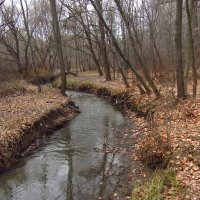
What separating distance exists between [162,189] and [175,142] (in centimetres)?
244

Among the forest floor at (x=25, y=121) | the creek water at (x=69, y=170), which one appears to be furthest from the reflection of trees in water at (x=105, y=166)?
the forest floor at (x=25, y=121)

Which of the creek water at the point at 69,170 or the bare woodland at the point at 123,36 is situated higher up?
the bare woodland at the point at 123,36

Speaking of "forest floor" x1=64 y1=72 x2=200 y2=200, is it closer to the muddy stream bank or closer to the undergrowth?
the undergrowth

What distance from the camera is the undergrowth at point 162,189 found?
6.42 metres

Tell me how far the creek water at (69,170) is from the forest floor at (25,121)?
1.52ft

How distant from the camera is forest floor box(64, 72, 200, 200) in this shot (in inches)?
265

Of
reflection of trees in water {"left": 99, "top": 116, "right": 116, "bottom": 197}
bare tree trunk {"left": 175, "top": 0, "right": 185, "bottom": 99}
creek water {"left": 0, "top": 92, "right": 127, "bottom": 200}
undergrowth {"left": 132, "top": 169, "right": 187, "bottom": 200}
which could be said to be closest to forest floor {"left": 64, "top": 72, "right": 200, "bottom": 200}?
undergrowth {"left": 132, "top": 169, "right": 187, "bottom": 200}

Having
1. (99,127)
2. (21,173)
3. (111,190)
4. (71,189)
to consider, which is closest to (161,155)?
(111,190)

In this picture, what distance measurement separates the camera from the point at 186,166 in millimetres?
7633

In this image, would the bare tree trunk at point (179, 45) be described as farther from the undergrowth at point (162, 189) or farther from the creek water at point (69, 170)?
the undergrowth at point (162, 189)

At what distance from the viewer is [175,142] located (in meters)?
9.03

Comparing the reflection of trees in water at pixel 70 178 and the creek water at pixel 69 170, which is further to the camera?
the creek water at pixel 69 170

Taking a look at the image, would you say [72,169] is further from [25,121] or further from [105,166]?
[25,121]

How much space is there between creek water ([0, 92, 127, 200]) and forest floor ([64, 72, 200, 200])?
109cm
